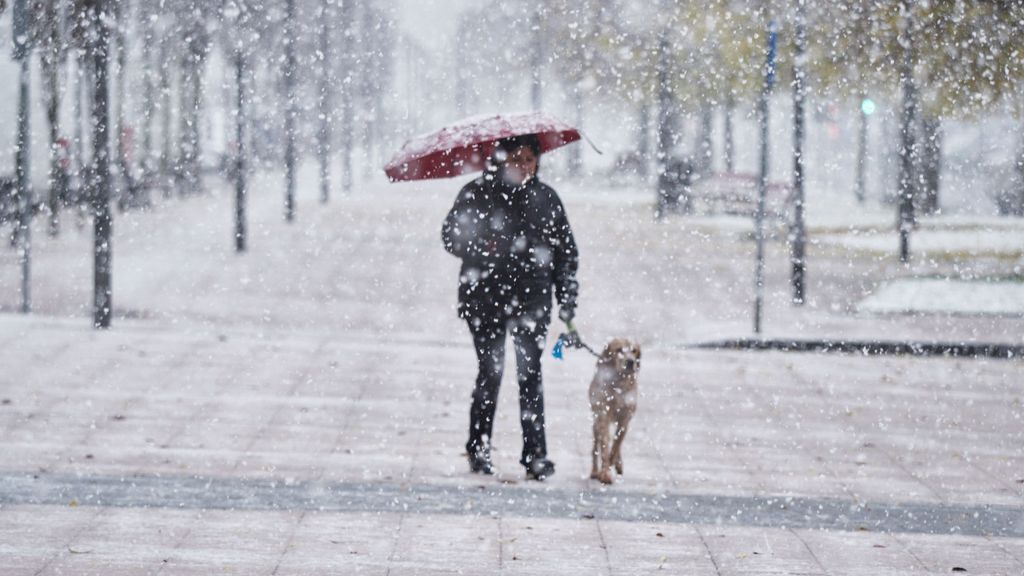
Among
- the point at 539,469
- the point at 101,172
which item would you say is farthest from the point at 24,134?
the point at 539,469

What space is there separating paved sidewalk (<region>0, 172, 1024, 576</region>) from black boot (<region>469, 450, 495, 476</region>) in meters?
0.07

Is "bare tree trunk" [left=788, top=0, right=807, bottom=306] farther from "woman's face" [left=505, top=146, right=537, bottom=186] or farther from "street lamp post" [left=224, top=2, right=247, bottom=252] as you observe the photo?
"street lamp post" [left=224, top=2, right=247, bottom=252]

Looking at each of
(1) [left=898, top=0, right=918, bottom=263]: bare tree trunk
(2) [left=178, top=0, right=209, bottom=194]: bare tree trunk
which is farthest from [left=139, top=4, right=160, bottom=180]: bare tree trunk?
(1) [left=898, top=0, right=918, bottom=263]: bare tree trunk

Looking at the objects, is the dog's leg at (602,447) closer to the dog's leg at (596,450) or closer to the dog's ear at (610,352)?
the dog's leg at (596,450)

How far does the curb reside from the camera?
13.2 meters

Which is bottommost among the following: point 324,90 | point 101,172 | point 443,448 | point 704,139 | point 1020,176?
point 443,448

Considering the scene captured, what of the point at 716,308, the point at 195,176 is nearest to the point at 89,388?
the point at 716,308

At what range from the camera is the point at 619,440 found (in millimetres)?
7582

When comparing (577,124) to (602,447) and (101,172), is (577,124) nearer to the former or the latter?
(101,172)

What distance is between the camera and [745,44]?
23703 mm

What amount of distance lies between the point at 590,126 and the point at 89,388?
227ft

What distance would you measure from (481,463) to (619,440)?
2.42 feet

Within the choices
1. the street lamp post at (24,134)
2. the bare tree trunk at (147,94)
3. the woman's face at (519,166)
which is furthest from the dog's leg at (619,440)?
the bare tree trunk at (147,94)

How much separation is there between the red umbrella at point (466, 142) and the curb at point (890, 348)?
19.6 ft
